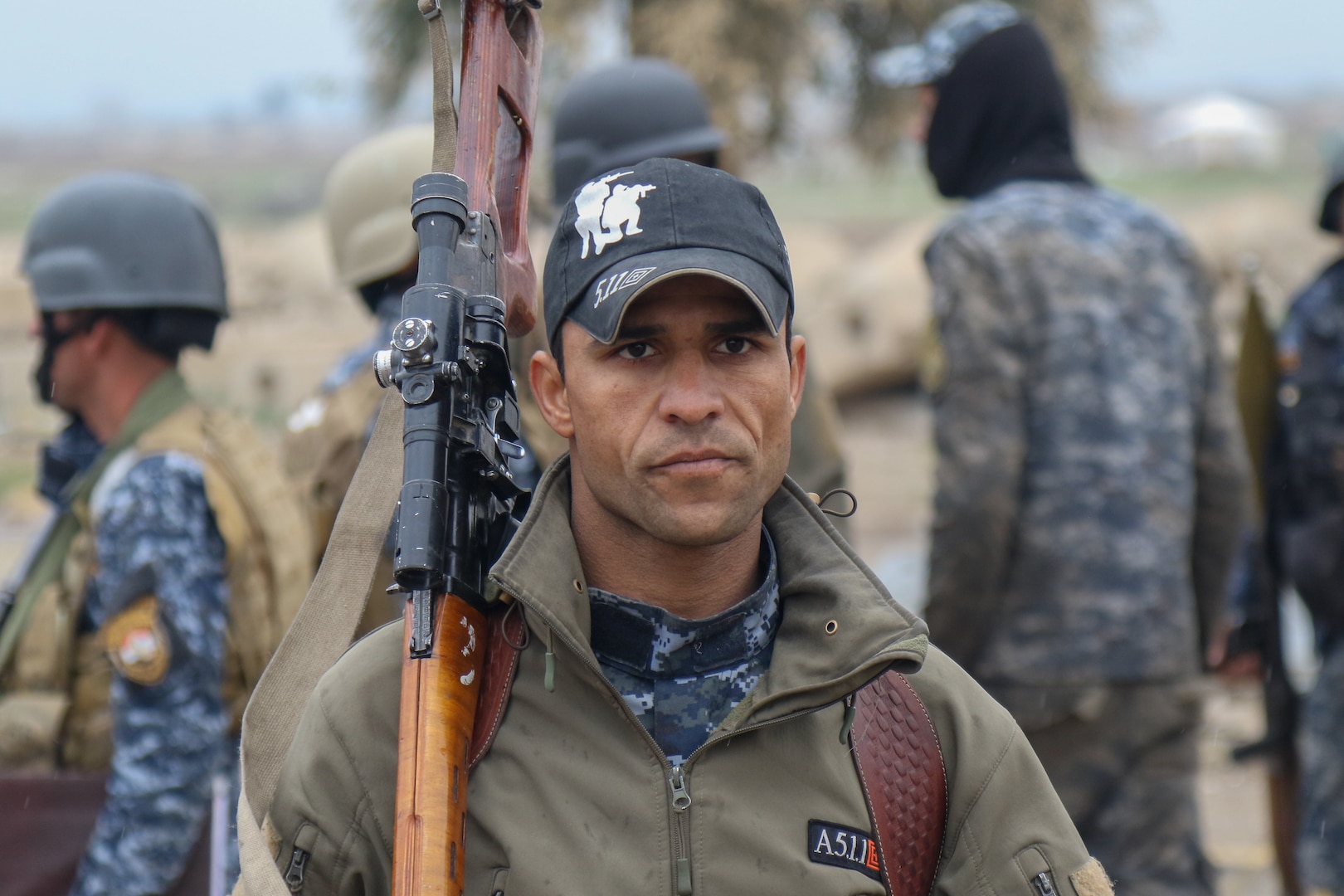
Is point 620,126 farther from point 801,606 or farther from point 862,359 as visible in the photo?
point 862,359

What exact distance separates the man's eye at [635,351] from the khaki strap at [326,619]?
0.37m

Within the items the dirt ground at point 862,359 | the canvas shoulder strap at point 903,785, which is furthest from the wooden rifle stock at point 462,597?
the dirt ground at point 862,359

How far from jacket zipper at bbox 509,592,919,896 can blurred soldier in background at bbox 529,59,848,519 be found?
223 centimetres

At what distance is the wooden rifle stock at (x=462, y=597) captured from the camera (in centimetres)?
173

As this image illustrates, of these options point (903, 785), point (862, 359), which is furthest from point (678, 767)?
point (862, 359)

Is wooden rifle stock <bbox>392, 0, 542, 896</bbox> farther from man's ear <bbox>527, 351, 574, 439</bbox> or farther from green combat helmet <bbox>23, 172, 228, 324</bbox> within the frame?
green combat helmet <bbox>23, 172, 228, 324</bbox>

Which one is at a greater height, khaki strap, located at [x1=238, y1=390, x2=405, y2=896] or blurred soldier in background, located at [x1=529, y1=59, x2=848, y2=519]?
blurred soldier in background, located at [x1=529, y1=59, x2=848, y2=519]

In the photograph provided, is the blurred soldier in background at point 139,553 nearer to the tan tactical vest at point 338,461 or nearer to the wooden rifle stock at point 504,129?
the tan tactical vest at point 338,461

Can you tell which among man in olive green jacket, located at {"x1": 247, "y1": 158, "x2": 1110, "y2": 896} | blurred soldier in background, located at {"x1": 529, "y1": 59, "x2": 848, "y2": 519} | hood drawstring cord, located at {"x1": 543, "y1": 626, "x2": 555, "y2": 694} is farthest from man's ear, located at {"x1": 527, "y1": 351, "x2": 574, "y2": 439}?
blurred soldier in background, located at {"x1": 529, "y1": 59, "x2": 848, "y2": 519}

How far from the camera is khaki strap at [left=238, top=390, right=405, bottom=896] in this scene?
195 cm

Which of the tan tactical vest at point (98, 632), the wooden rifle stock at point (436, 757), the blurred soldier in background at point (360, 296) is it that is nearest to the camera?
the wooden rifle stock at point (436, 757)

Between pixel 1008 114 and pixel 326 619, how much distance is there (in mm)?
2676

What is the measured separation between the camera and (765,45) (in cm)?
1318

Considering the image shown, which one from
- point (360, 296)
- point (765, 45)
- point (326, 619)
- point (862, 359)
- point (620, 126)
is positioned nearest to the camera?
point (326, 619)
